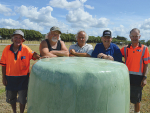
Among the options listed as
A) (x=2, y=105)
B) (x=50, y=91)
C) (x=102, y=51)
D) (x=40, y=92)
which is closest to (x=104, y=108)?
(x=50, y=91)

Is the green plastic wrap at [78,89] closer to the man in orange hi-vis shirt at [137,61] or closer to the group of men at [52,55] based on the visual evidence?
the group of men at [52,55]

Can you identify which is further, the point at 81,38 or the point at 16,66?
the point at 81,38

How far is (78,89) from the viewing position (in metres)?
1.51

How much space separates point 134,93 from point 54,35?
2276 mm

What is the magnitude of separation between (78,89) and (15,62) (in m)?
2.01

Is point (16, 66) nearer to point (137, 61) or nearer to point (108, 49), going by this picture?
point (108, 49)

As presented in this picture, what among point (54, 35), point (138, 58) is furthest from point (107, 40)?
point (54, 35)

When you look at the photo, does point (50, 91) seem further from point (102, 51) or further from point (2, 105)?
point (2, 105)

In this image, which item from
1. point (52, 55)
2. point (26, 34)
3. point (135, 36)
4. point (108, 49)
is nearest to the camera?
point (52, 55)

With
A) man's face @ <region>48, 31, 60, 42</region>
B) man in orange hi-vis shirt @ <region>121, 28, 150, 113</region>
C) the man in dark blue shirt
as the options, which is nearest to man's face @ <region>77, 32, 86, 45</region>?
the man in dark blue shirt

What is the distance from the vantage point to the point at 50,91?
5.16 ft

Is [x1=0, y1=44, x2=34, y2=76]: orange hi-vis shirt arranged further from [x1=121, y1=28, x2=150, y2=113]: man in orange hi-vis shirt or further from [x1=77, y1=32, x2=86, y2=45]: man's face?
[x1=121, y1=28, x2=150, y2=113]: man in orange hi-vis shirt

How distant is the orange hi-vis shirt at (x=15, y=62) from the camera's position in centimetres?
302

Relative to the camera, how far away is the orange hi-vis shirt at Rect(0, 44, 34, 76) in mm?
3024
